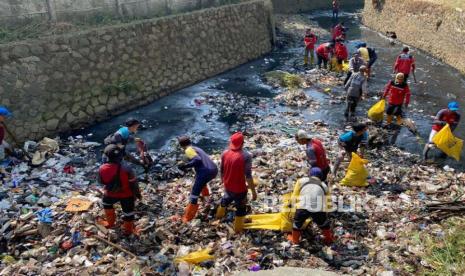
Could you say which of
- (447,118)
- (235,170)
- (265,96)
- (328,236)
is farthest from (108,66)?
(447,118)

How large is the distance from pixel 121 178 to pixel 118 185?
14cm

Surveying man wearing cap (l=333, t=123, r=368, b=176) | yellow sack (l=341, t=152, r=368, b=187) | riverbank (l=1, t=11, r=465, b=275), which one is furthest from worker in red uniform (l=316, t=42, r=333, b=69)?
yellow sack (l=341, t=152, r=368, b=187)

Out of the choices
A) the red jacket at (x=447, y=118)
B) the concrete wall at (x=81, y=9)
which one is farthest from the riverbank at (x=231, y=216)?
the concrete wall at (x=81, y=9)

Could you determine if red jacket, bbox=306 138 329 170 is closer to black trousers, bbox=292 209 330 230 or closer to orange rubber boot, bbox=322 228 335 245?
black trousers, bbox=292 209 330 230

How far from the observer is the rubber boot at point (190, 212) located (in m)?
7.22

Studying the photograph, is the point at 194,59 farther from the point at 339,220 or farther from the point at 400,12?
the point at 400,12

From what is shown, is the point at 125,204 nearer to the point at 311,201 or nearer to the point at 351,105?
the point at 311,201

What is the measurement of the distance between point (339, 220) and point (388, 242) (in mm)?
931

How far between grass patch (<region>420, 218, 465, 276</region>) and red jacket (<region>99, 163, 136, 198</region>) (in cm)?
469

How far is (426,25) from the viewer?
2062cm

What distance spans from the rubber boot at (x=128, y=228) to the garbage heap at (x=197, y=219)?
12 centimetres

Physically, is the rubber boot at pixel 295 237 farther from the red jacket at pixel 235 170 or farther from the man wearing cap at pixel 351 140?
the man wearing cap at pixel 351 140

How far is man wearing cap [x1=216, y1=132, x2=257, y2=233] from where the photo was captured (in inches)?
258

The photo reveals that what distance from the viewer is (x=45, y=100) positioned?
37.7ft
